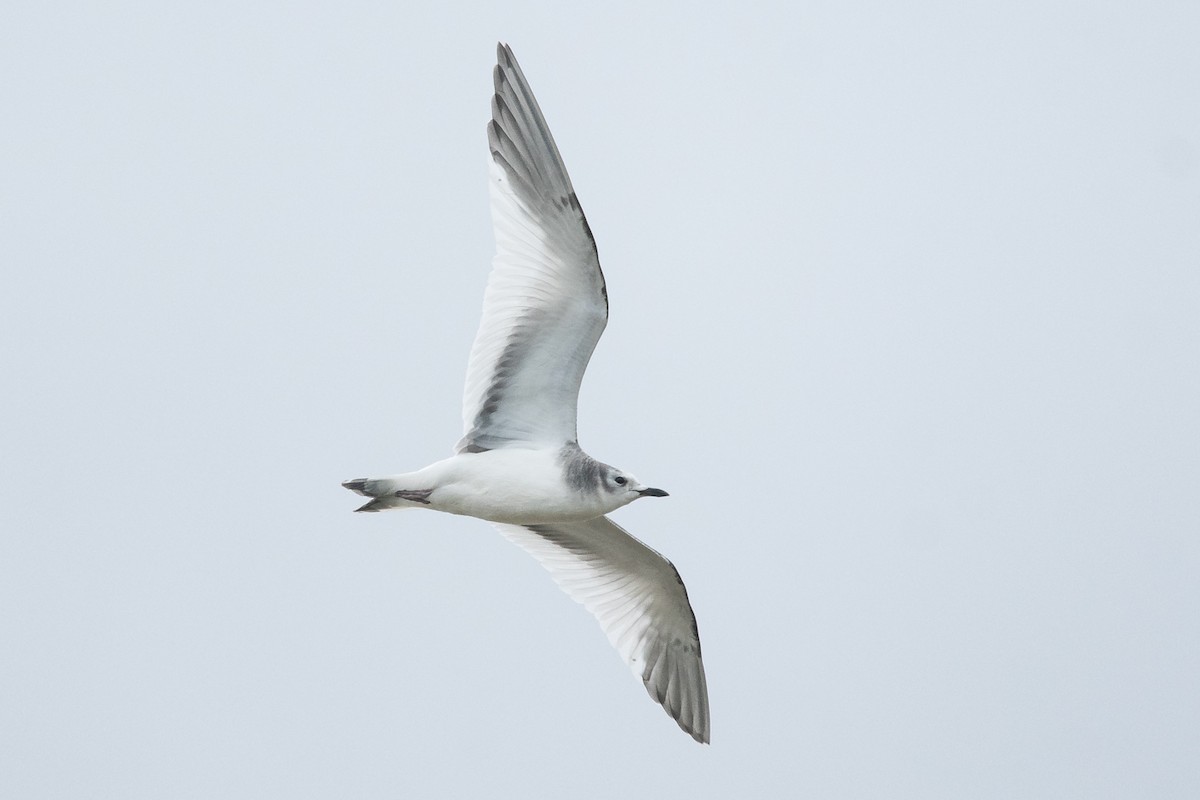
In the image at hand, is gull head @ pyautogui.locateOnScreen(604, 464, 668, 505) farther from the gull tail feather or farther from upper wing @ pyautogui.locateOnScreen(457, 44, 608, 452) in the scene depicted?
the gull tail feather

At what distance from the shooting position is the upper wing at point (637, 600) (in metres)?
12.3

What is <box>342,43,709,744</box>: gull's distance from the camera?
34.8ft

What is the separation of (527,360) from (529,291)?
0.46 meters

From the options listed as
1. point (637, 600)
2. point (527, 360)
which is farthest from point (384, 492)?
point (637, 600)

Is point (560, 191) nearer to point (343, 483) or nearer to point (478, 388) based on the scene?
point (478, 388)

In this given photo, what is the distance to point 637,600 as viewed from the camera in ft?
41.1

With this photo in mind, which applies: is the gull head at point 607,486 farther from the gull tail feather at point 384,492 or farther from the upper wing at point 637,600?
the upper wing at point 637,600

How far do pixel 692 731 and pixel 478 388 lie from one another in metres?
3.45

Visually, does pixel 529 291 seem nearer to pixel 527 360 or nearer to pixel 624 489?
pixel 527 360

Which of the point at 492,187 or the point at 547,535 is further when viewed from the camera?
the point at 547,535

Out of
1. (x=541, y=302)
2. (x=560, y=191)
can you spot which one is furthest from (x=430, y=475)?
(x=560, y=191)

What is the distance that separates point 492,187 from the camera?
10703 mm

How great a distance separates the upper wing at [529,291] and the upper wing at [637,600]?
4.80 ft

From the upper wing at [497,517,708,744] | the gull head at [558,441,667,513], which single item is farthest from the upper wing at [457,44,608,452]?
the upper wing at [497,517,708,744]
